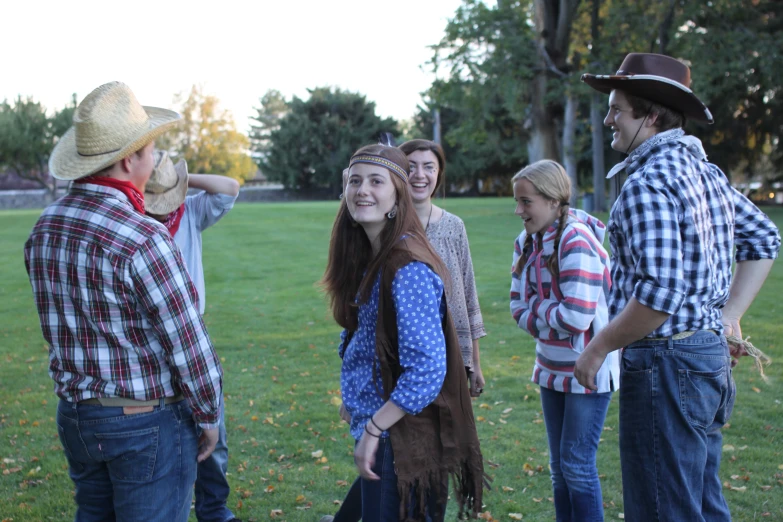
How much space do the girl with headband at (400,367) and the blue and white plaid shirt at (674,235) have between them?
27.7 inches

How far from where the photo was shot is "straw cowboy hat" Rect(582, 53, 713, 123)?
110 inches

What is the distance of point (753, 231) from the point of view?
10.2 ft

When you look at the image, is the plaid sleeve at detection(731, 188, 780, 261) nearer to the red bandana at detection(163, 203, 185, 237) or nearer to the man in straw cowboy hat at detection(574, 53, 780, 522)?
the man in straw cowboy hat at detection(574, 53, 780, 522)

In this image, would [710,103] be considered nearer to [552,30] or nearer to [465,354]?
[552,30]

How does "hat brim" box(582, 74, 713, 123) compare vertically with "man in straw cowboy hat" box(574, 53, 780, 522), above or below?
above

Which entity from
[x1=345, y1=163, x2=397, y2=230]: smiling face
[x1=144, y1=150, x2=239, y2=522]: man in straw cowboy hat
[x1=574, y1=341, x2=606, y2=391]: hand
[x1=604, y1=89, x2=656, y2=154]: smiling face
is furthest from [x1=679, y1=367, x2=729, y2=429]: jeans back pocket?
[x1=144, y1=150, x2=239, y2=522]: man in straw cowboy hat

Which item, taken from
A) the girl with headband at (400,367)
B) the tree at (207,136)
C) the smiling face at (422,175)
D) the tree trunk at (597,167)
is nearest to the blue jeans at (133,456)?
the girl with headband at (400,367)

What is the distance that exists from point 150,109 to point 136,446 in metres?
1.49

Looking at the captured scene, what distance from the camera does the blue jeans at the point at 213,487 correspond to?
4.14 metres

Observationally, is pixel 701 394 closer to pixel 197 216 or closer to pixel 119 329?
pixel 119 329

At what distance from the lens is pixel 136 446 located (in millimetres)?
2527

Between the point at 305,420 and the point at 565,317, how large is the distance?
361cm

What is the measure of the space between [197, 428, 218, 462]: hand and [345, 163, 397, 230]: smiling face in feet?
3.15

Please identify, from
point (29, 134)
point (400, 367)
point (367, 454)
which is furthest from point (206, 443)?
point (29, 134)
